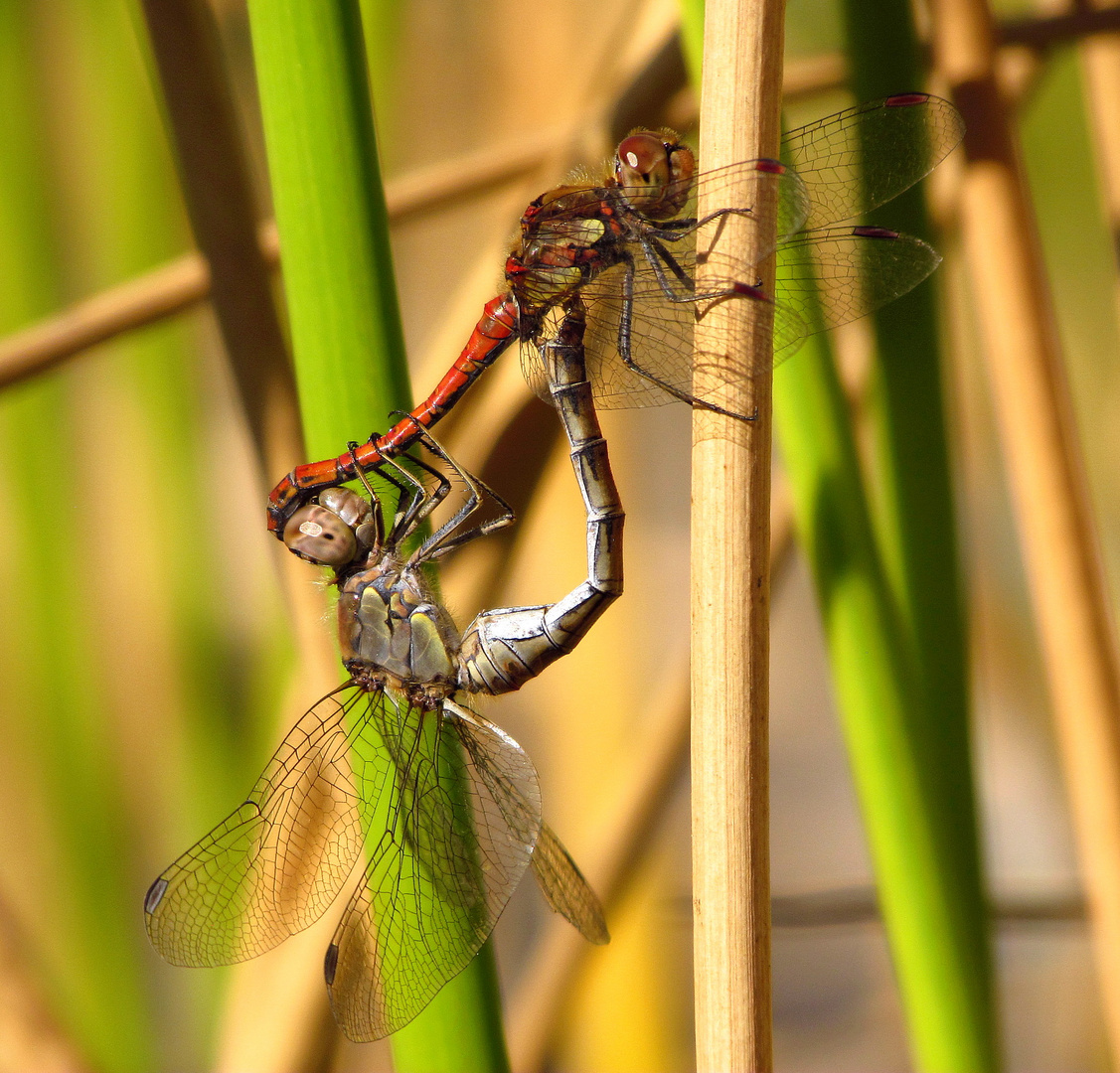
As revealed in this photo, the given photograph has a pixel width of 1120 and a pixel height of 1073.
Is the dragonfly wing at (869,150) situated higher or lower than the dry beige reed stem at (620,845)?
higher

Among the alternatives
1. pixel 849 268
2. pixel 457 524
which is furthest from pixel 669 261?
pixel 457 524

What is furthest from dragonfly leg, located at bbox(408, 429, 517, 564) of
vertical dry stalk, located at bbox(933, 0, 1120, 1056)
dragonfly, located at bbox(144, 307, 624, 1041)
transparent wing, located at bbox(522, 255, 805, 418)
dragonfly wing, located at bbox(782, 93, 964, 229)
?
vertical dry stalk, located at bbox(933, 0, 1120, 1056)

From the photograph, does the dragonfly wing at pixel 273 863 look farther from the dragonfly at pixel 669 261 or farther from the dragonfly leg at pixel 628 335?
the dragonfly leg at pixel 628 335

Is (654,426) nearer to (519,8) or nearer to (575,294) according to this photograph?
A: (519,8)

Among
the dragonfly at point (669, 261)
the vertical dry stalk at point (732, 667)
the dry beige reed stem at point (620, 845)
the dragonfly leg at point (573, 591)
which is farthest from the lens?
the dry beige reed stem at point (620, 845)

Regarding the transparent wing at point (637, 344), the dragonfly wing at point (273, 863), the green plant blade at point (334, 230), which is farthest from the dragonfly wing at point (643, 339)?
the dragonfly wing at point (273, 863)

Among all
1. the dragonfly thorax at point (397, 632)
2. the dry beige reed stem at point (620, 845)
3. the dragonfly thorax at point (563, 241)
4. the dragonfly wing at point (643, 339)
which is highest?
the dragonfly thorax at point (563, 241)

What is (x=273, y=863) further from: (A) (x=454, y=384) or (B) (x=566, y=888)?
(A) (x=454, y=384)
